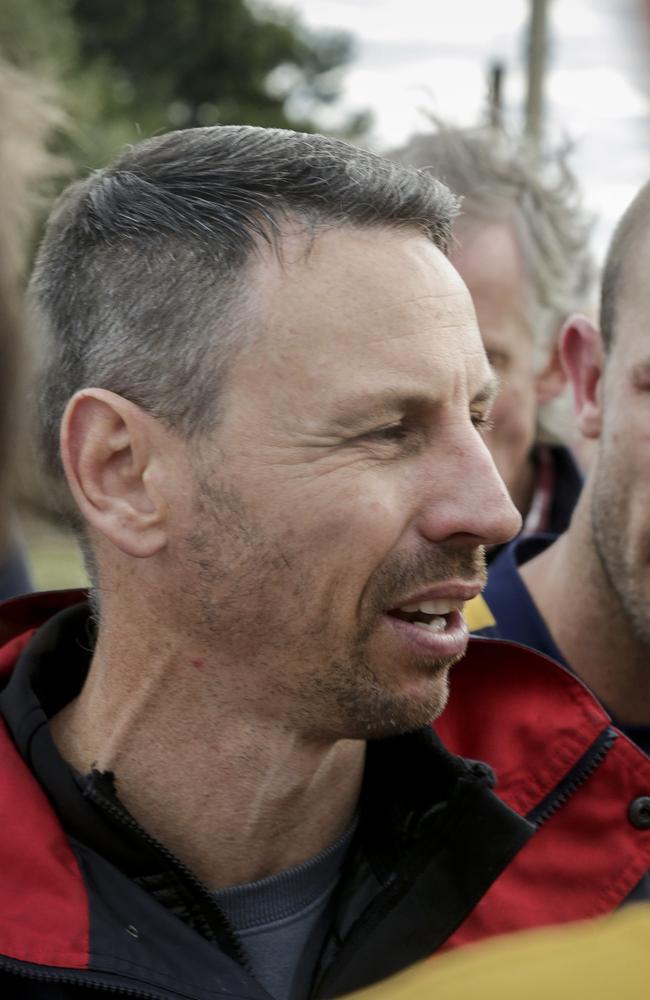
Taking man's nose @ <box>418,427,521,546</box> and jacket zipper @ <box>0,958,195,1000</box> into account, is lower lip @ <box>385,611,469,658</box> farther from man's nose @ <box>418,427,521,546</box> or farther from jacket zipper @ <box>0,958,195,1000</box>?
jacket zipper @ <box>0,958,195,1000</box>

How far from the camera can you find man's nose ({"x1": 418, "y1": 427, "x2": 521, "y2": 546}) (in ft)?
7.23

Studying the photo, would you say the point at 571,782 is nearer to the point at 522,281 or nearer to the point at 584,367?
the point at 584,367

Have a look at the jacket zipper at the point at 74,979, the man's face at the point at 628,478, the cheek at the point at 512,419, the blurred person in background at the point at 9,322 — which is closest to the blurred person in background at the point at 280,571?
the jacket zipper at the point at 74,979

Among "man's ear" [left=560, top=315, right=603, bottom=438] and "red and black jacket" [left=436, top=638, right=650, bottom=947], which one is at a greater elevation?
"man's ear" [left=560, top=315, right=603, bottom=438]

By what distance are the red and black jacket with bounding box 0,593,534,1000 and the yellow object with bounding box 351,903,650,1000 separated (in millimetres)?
1195

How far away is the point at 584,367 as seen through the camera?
10.5 feet

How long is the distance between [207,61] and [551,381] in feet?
114

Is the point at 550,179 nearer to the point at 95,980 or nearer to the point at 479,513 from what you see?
the point at 479,513

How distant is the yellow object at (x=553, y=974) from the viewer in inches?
32.5

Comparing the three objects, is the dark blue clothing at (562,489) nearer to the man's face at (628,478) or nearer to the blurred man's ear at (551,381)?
the blurred man's ear at (551,381)

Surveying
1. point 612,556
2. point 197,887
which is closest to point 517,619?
point 612,556

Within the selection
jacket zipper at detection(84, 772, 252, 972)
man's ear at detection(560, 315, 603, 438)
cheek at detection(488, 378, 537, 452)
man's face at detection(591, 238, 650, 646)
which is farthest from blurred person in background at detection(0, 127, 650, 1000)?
cheek at detection(488, 378, 537, 452)

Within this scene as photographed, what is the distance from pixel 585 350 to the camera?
317cm

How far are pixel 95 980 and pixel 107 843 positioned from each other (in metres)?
0.25
